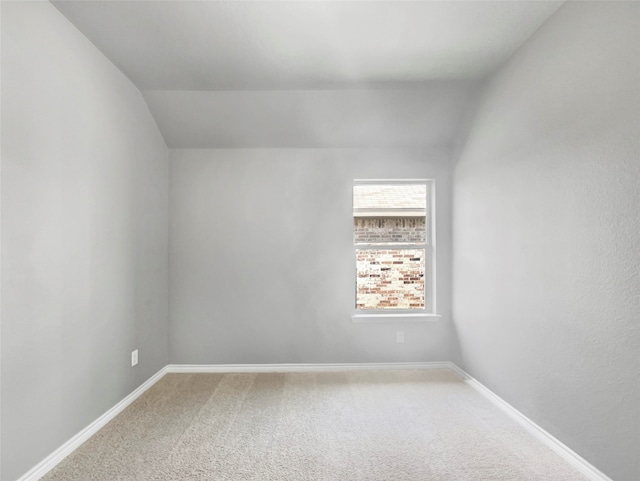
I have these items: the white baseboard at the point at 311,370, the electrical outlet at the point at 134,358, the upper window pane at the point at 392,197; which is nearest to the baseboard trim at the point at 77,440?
the white baseboard at the point at 311,370

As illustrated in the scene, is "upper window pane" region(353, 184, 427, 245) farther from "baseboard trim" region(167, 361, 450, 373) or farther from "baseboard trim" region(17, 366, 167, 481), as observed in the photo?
"baseboard trim" region(17, 366, 167, 481)

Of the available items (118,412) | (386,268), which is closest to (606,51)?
(386,268)

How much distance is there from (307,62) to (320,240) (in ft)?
5.42

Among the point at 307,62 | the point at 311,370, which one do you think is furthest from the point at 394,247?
the point at 307,62

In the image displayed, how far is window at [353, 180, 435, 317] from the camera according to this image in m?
3.74

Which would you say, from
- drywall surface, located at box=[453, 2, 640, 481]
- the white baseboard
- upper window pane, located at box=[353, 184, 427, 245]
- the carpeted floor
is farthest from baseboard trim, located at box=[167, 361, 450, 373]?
upper window pane, located at box=[353, 184, 427, 245]

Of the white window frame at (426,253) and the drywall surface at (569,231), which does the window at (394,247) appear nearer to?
the white window frame at (426,253)

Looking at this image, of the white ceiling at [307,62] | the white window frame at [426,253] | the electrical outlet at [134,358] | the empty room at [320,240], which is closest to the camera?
the empty room at [320,240]

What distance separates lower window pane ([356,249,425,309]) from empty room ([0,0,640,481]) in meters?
0.02

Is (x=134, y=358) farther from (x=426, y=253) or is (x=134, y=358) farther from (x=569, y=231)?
(x=569, y=231)

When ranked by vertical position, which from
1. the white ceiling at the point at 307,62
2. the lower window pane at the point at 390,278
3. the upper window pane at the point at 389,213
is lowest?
the lower window pane at the point at 390,278

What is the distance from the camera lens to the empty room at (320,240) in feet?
6.12

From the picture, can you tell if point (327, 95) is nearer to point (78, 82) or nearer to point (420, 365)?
point (78, 82)

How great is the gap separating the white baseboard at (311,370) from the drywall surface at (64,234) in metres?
0.06
